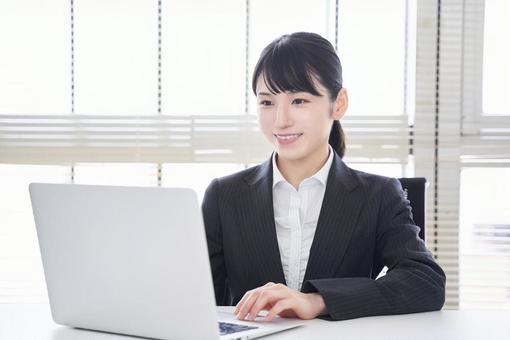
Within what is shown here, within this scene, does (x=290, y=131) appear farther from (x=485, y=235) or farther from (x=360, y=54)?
(x=485, y=235)

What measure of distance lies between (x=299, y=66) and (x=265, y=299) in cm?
66

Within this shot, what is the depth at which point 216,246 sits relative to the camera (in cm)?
197

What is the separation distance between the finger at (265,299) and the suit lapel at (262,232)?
389 mm

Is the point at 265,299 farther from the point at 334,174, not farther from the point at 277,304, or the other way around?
the point at 334,174

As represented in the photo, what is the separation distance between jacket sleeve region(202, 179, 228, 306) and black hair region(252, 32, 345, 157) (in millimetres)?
318

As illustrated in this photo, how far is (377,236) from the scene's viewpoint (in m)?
1.92

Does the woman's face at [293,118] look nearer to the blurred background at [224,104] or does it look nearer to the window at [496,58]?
the blurred background at [224,104]

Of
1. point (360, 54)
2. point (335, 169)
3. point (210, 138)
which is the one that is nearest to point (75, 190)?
point (335, 169)

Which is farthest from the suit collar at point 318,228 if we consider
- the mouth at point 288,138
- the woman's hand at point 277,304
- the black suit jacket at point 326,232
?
the woman's hand at point 277,304

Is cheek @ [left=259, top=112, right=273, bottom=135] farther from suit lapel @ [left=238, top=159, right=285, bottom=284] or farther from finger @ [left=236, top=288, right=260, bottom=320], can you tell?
finger @ [left=236, top=288, right=260, bottom=320]

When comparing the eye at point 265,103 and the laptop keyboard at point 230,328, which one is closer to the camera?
the laptop keyboard at point 230,328

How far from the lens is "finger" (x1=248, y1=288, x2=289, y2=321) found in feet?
4.71

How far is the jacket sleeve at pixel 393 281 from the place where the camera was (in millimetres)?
1542

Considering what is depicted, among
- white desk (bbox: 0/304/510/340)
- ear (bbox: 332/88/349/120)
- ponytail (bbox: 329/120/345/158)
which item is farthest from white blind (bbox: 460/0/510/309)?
white desk (bbox: 0/304/510/340)
